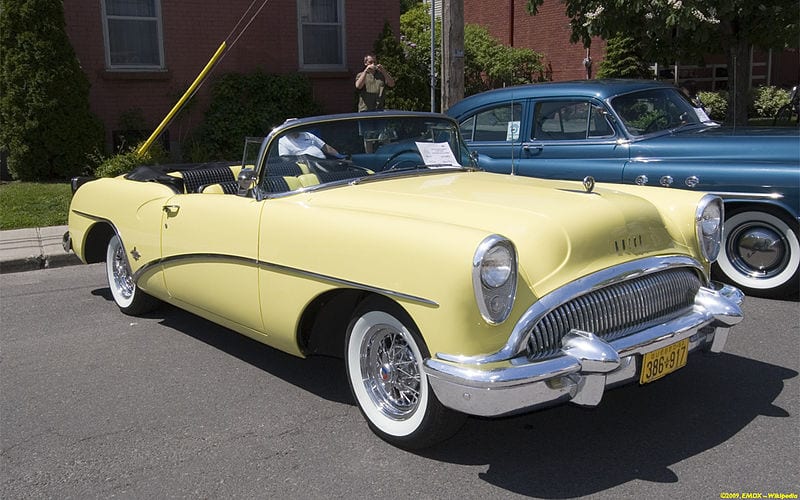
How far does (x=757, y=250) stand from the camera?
5844mm

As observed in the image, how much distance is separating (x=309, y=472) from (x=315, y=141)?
1870 mm

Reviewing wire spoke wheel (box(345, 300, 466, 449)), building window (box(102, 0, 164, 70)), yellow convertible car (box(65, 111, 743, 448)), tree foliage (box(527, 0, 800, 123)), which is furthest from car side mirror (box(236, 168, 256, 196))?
building window (box(102, 0, 164, 70))

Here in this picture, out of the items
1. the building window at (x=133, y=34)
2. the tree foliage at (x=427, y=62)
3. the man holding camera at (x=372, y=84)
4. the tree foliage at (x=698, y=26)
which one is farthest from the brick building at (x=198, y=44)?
the tree foliage at (x=698, y=26)

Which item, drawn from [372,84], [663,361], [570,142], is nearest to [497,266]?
[663,361]

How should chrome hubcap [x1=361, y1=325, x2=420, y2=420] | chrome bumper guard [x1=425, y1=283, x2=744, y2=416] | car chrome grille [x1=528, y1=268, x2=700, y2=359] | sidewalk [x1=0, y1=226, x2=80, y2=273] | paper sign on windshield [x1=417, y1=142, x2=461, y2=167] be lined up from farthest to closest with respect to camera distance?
sidewalk [x1=0, y1=226, x2=80, y2=273], paper sign on windshield [x1=417, y1=142, x2=461, y2=167], chrome hubcap [x1=361, y1=325, x2=420, y2=420], car chrome grille [x1=528, y1=268, x2=700, y2=359], chrome bumper guard [x1=425, y1=283, x2=744, y2=416]

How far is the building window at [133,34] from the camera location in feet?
38.6

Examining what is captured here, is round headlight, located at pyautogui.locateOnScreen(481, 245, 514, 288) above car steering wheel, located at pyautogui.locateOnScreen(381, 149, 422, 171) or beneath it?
beneath

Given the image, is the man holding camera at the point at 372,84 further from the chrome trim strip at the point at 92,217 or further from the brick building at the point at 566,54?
the brick building at the point at 566,54

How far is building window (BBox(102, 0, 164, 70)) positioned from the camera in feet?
38.6

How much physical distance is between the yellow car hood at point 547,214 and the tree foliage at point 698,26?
23.8 feet

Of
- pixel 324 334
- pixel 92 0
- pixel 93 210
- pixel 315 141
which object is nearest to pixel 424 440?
pixel 324 334

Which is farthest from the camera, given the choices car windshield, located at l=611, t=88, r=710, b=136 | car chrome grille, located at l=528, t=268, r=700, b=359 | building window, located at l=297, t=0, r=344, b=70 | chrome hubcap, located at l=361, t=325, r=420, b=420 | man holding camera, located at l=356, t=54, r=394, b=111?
building window, located at l=297, t=0, r=344, b=70

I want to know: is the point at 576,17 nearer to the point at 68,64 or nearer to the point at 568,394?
the point at 68,64

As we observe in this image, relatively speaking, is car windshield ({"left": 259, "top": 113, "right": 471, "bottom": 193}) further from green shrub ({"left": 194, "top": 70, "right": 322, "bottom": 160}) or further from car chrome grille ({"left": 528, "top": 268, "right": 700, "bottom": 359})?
green shrub ({"left": 194, "top": 70, "right": 322, "bottom": 160})
